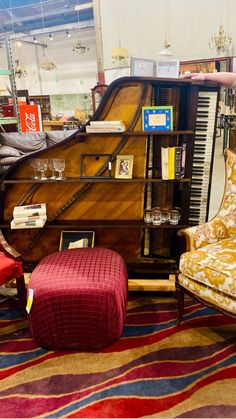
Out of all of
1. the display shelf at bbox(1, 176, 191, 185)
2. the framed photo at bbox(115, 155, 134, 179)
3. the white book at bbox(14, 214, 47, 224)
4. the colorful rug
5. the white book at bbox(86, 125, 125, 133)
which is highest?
the white book at bbox(86, 125, 125, 133)

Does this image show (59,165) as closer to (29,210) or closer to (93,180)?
(93,180)

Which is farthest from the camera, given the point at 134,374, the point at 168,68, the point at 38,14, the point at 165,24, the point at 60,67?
the point at 60,67

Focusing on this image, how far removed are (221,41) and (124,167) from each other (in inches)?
275

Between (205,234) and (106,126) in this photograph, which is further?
(106,126)

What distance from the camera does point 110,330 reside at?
2.00 metres

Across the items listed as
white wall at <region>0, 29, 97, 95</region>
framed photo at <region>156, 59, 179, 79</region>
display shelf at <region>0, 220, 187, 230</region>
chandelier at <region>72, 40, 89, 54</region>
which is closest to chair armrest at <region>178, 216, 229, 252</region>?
display shelf at <region>0, 220, 187, 230</region>

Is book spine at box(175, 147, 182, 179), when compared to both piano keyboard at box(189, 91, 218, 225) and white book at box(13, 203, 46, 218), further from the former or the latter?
white book at box(13, 203, 46, 218)

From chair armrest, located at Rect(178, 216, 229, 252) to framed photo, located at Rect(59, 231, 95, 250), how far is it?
0.84 meters

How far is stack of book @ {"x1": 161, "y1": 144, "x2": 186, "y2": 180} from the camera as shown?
2.45 m

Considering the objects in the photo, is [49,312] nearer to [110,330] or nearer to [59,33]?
[110,330]

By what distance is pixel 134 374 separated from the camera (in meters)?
1.90

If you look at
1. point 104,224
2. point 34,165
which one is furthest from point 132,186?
point 34,165

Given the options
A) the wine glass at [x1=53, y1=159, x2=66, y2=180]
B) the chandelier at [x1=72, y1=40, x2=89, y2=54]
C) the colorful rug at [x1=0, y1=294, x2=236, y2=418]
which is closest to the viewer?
the colorful rug at [x1=0, y1=294, x2=236, y2=418]

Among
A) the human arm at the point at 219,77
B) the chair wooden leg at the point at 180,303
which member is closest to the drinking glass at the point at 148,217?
the chair wooden leg at the point at 180,303
